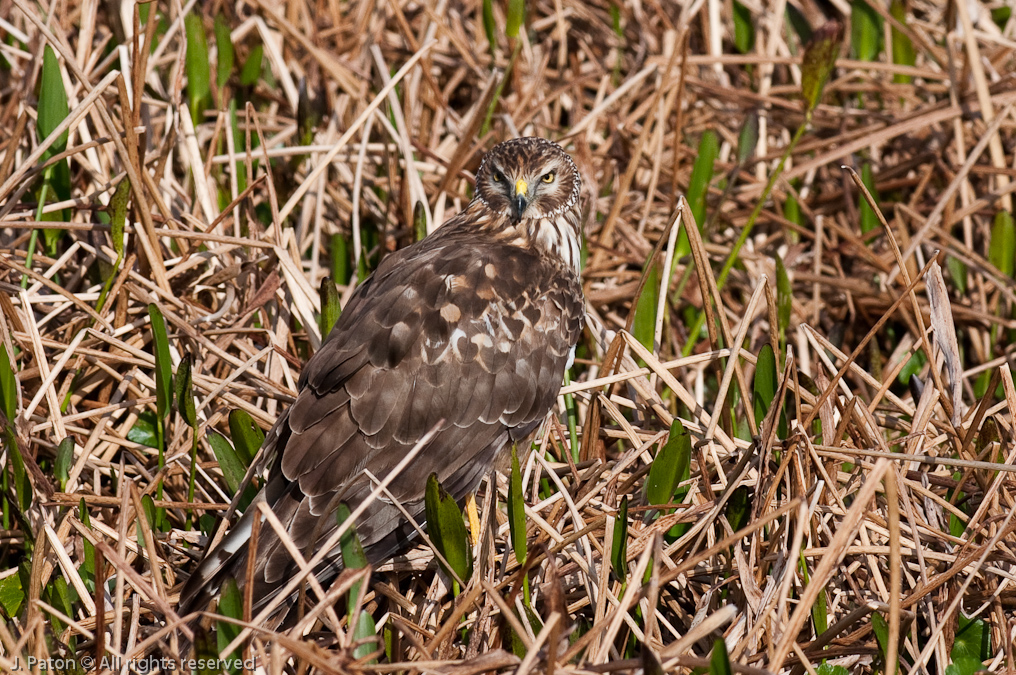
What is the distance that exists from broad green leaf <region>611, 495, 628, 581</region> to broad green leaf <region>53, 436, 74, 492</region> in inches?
78.4

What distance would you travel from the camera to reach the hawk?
11.4 ft

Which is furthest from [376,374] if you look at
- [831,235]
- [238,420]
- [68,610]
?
[831,235]

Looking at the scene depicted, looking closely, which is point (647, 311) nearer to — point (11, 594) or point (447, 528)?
point (447, 528)

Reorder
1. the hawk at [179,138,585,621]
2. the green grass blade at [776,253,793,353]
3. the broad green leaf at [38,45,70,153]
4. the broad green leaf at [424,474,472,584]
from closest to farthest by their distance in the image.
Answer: the broad green leaf at [424,474,472,584], the hawk at [179,138,585,621], the broad green leaf at [38,45,70,153], the green grass blade at [776,253,793,353]

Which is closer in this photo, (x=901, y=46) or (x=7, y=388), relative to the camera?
(x=7, y=388)

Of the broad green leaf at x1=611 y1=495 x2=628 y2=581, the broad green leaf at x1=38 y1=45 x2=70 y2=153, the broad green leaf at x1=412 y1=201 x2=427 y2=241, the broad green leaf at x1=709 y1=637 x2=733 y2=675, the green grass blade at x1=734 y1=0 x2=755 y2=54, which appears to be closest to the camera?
the broad green leaf at x1=709 y1=637 x2=733 y2=675

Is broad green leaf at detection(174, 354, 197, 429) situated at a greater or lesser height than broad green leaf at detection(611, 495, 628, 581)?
greater

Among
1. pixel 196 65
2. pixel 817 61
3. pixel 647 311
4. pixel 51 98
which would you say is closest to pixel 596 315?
pixel 647 311

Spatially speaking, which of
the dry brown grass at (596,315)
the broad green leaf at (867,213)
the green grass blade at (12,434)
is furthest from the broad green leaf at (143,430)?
the broad green leaf at (867,213)

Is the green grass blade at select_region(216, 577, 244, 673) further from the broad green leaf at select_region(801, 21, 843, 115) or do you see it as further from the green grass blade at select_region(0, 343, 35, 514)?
the broad green leaf at select_region(801, 21, 843, 115)

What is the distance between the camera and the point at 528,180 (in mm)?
4410

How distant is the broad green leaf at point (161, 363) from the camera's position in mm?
3660

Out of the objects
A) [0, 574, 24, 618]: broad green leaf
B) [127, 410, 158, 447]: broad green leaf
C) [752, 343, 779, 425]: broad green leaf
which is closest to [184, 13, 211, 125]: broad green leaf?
[127, 410, 158, 447]: broad green leaf

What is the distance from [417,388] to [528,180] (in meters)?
1.19
